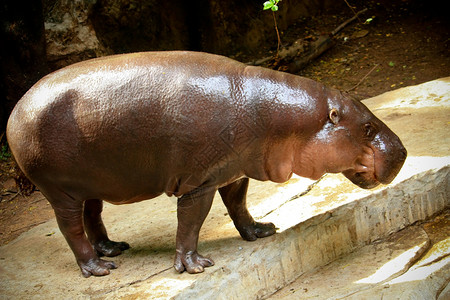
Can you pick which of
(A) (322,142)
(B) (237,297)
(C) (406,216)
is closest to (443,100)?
(C) (406,216)

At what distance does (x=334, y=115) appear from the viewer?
4.20 metres

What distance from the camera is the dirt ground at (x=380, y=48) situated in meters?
10.3

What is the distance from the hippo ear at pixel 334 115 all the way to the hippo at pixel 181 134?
12 mm

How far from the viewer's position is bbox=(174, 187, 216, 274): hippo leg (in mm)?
4215

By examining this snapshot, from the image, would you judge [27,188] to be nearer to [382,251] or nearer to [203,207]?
[203,207]

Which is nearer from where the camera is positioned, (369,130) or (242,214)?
(369,130)

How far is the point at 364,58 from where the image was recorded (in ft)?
37.0

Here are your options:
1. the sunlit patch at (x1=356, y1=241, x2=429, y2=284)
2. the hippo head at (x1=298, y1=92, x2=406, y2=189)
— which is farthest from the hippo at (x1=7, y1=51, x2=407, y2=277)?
the sunlit patch at (x1=356, y1=241, x2=429, y2=284)

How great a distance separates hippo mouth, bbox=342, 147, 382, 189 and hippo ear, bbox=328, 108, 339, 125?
1.12 ft

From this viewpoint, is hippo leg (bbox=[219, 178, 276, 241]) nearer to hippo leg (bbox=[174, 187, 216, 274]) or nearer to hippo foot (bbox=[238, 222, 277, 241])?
hippo foot (bbox=[238, 222, 277, 241])

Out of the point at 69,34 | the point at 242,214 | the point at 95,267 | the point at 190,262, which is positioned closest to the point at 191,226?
the point at 190,262

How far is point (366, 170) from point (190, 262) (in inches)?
59.8

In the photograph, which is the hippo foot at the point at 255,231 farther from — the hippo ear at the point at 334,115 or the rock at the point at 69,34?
the rock at the point at 69,34

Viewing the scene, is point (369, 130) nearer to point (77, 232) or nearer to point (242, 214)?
point (242, 214)
